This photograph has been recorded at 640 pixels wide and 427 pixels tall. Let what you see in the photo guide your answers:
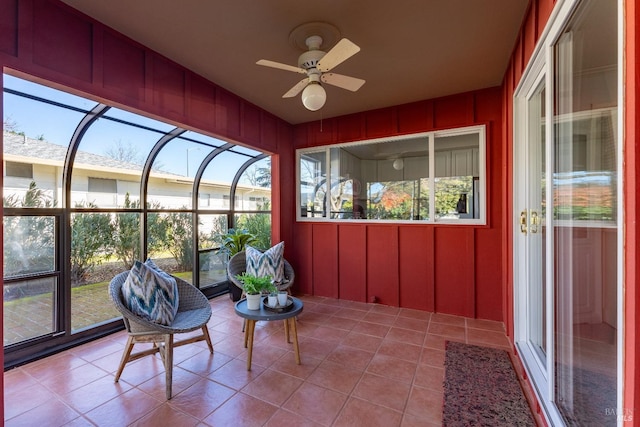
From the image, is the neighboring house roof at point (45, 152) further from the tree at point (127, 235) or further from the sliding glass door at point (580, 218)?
the sliding glass door at point (580, 218)

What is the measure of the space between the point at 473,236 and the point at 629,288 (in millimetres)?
2649

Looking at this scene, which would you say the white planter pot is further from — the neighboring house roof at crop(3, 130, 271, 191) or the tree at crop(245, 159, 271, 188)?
the tree at crop(245, 159, 271, 188)

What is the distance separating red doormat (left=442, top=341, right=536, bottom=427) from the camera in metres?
1.74

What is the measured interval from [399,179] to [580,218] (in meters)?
2.58

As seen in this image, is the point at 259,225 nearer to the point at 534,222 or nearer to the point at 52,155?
the point at 52,155

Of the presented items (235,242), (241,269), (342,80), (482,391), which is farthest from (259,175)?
(482,391)

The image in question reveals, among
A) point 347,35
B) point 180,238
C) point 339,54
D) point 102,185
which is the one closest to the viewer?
point 339,54

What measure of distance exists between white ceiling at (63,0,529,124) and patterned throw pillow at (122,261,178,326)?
188cm

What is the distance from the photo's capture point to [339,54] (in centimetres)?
184

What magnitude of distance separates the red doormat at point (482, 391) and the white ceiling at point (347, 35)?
276 centimetres

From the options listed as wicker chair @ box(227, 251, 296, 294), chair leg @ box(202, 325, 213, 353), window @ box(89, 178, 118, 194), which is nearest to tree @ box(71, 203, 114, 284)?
A: window @ box(89, 178, 118, 194)

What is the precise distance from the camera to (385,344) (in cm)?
274

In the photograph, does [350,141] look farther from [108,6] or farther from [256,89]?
[108,6]

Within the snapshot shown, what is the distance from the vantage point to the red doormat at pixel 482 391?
1.74 meters
